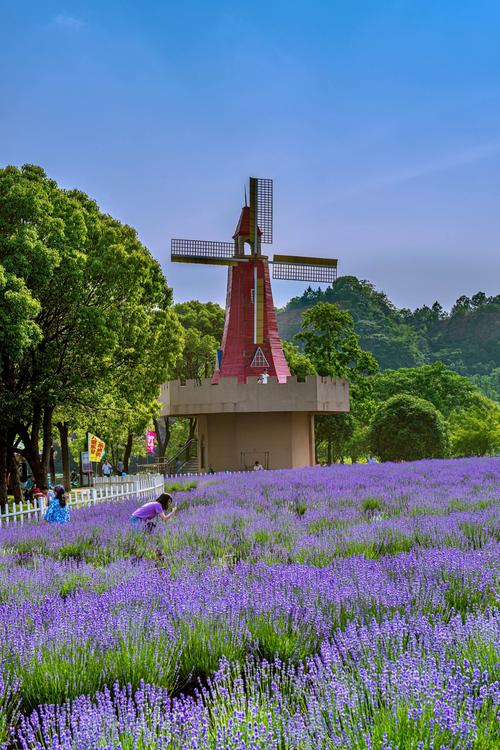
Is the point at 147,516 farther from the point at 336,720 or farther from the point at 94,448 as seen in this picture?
the point at 94,448

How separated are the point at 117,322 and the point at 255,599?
14.8 m

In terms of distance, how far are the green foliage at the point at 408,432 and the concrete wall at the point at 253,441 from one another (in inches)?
372

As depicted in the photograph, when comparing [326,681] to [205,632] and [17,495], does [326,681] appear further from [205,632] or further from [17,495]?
[17,495]

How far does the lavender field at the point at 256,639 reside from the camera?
2365mm

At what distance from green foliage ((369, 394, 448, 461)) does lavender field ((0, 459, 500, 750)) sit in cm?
2976

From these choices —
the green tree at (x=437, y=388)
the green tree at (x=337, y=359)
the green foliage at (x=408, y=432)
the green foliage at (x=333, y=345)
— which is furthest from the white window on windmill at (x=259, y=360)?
the green tree at (x=437, y=388)

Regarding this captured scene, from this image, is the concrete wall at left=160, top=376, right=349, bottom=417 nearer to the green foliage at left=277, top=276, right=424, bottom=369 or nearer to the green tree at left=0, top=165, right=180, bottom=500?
the green tree at left=0, top=165, right=180, bottom=500

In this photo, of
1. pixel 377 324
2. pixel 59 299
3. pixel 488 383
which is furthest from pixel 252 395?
pixel 377 324

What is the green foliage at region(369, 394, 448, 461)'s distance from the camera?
1454 inches

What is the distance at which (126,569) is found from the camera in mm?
5461

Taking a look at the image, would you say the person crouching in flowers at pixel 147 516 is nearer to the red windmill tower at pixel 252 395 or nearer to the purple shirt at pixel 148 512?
the purple shirt at pixel 148 512

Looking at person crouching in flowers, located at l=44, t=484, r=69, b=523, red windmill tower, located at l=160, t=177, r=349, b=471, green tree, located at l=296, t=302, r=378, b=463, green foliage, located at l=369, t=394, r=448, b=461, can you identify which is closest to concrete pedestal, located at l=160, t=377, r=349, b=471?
red windmill tower, located at l=160, t=177, r=349, b=471

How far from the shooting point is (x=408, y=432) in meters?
37.2

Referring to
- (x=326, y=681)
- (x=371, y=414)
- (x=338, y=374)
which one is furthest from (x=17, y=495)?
(x=371, y=414)
